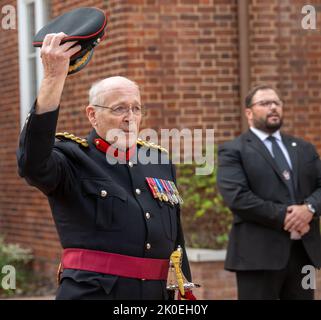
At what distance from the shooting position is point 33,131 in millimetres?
3926

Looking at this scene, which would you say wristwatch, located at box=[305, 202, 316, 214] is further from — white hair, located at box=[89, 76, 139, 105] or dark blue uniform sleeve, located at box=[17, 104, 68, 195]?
dark blue uniform sleeve, located at box=[17, 104, 68, 195]

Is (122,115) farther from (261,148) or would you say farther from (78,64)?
(261,148)

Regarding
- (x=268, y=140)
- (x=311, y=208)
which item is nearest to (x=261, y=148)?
(x=268, y=140)

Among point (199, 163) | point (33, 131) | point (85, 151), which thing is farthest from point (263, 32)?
point (33, 131)

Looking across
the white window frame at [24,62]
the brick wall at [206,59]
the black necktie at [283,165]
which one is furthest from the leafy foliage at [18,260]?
the black necktie at [283,165]

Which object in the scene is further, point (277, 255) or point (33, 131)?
point (277, 255)

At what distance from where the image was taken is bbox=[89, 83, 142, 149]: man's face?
445cm

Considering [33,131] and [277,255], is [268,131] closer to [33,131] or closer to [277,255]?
[277,255]

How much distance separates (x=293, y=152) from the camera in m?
7.29

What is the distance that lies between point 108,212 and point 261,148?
301 cm

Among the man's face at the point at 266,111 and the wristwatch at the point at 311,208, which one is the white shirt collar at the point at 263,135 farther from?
the wristwatch at the point at 311,208

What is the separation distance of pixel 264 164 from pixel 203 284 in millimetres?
2145

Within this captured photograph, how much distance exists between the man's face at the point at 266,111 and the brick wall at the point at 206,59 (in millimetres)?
2261

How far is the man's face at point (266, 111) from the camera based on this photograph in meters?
7.34
